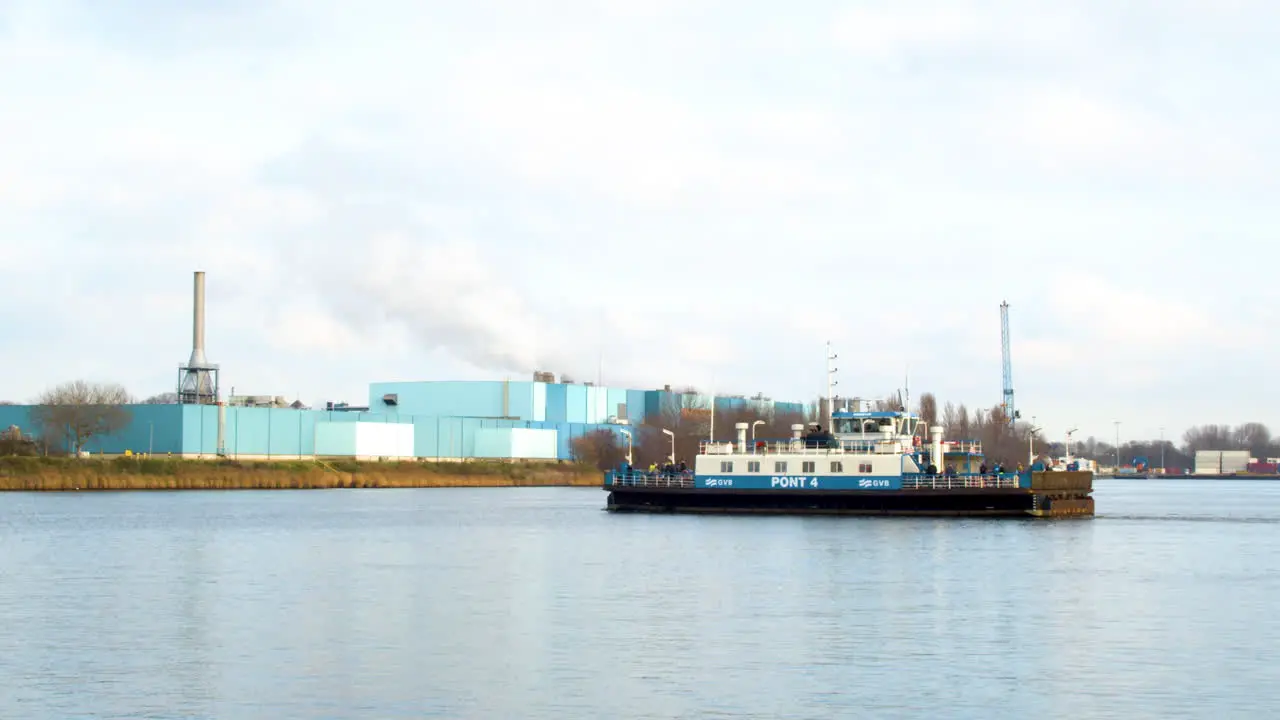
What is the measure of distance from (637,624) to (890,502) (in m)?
49.4

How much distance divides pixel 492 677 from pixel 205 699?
5590 mm

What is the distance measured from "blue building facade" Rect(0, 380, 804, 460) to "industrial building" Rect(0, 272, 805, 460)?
0.10m

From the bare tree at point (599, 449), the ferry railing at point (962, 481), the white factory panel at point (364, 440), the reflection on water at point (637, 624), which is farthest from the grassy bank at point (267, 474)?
the ferry railing at point (962, 481)

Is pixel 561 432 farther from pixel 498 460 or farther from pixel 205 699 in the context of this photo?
pixel 205 699

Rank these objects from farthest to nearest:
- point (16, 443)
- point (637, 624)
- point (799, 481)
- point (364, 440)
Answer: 1. point (364, 440)
2. point (16, 443)
3. point (799, 481)
4. point (637, 624)

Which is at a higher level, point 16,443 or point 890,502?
point 16,443

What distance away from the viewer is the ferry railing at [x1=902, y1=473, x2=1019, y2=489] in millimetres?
85938

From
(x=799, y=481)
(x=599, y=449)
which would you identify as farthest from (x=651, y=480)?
(x=599, y=449)

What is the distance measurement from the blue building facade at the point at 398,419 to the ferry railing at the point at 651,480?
6457 cm

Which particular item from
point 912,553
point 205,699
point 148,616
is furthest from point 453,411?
point 205,699

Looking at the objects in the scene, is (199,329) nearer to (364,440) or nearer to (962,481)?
(364,440)

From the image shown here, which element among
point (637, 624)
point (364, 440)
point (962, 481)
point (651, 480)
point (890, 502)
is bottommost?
point (637, 624)

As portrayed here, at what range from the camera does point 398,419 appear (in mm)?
175125

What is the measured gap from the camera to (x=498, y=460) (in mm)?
179875
